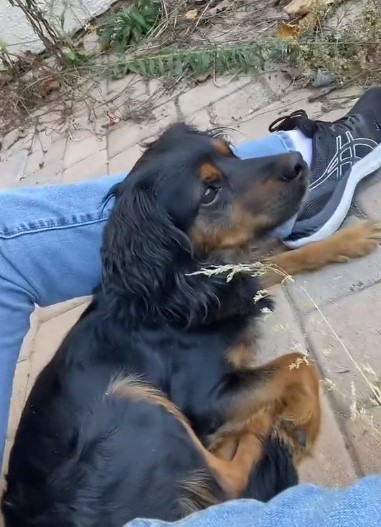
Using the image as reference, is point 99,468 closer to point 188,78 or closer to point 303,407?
point 303,407

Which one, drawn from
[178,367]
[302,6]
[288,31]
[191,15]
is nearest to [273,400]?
[178,367]

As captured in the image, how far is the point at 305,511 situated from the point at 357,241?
1.85 m

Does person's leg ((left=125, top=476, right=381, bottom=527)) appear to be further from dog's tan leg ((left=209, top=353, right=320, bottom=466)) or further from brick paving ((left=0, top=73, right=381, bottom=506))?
dog's tan leg ((left=209, top=353, right=320, bottom=466))

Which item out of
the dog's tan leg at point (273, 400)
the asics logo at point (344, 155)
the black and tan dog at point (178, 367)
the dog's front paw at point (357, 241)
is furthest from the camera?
the asics logo at point (344, 155)

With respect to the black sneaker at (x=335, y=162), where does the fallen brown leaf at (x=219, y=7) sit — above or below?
above

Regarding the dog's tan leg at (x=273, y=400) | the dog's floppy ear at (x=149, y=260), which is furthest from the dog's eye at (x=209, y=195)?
the dog's tan leg at (x=273, y=400)

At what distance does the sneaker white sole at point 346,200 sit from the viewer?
2.87 meters

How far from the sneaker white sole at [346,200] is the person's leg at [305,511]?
190 cm

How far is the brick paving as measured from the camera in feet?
7.23

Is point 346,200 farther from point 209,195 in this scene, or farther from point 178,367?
point 178,367

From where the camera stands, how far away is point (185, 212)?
2.35 metres

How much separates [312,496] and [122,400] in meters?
1.26

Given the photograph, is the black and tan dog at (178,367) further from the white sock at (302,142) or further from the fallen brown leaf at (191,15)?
the fallen brown leaf at (191,15)

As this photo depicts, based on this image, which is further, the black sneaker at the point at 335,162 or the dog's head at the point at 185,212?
the black sneaker at the point at 335,162
